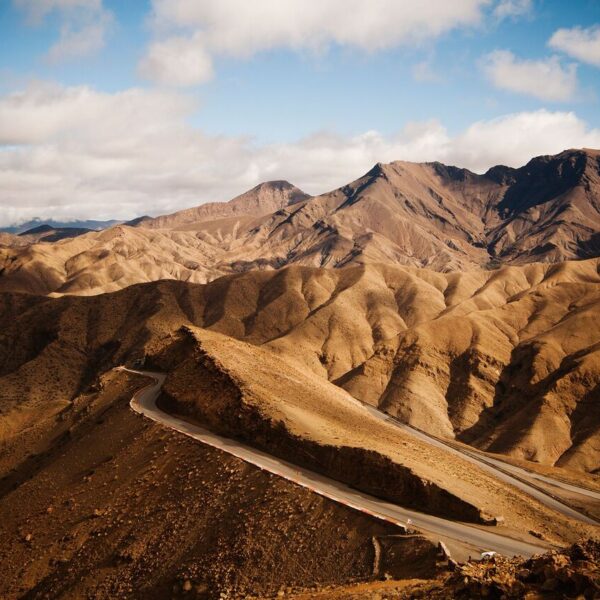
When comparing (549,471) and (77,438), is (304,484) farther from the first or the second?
(549,471)

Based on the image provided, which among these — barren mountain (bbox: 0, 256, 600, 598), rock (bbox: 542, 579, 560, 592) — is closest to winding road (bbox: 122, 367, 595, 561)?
barren mountain (bbox: 0, 256, 600, 598)

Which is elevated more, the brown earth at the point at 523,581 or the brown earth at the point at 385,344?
the brown earth at the point at 523,581

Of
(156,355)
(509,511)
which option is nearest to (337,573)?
(509,511)

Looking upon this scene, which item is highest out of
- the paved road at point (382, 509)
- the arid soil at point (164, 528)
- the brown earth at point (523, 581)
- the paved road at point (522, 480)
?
the brown earth at point (523, 581)

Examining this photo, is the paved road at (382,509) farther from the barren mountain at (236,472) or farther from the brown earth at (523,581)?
the brown earth at (523,581)

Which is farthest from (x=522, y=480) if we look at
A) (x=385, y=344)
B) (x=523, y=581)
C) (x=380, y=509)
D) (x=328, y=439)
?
(x=385, y=344)

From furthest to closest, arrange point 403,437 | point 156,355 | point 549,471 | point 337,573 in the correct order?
point 549,471, point 156,355, point 403,437, point 337,573

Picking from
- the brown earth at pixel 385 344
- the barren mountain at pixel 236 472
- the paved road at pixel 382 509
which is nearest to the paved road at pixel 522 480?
the barren mountain at pixel 236 472
